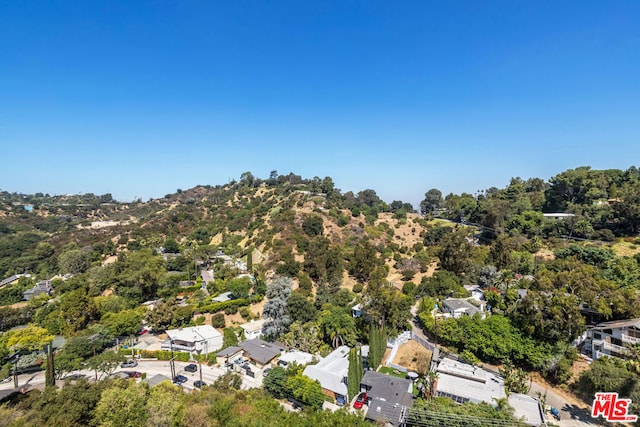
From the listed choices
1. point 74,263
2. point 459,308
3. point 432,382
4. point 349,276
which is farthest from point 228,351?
point 74,263

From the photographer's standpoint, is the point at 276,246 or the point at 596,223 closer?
the point at 596,223

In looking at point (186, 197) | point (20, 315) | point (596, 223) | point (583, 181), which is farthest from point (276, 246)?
point (186, 197)

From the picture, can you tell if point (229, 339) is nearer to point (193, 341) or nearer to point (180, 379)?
point (193, 341)

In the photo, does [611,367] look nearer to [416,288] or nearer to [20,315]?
[416,288]

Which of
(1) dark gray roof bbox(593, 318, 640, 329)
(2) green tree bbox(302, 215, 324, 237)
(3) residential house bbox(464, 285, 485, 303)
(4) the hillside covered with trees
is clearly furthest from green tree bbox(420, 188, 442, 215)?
(1) dark gray roof bbox(593, 318, 640, 329)

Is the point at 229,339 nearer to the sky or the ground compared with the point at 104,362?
nearer to the ground

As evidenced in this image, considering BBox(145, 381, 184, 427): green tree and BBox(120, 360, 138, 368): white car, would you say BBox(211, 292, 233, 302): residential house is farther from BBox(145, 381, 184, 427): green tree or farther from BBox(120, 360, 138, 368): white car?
BBox(145, 381, 184, 427): green tree
